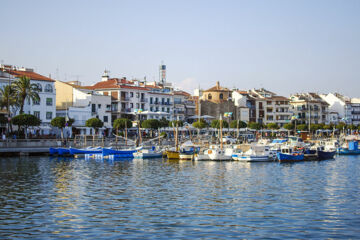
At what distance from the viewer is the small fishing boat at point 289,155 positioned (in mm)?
68150

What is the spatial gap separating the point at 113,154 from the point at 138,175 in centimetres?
2462

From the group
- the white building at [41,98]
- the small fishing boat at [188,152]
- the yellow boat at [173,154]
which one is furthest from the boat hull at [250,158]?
the white building at [41,98]

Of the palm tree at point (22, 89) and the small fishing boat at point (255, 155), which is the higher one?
the palm tree at point (22, 89)

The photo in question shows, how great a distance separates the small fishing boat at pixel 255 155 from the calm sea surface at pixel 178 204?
13722mm

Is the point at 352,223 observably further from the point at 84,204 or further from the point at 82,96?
the point at 82,96

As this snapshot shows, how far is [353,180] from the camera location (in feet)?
154

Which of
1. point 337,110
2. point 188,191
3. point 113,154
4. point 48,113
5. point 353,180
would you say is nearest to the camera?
point 188,191

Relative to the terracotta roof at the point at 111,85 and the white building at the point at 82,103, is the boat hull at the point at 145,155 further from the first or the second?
the terracotta roof at the point at 111,85

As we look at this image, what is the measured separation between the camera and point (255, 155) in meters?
68.1

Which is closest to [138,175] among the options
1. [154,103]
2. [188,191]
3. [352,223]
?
[188,191]

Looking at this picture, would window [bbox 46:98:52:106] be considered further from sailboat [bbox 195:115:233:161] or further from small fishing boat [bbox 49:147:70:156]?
sailboat [bbox 195:115:233:161]

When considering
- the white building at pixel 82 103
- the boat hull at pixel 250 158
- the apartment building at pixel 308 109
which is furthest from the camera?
the apartment building at pixel 308 109

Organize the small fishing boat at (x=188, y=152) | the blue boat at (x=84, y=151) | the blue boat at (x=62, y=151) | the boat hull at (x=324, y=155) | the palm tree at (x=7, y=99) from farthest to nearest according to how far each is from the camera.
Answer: the palm tree at (x=7, y=99), the boat hull at (x=324, y=155), the blue boat at (x=62, y=151), the blue boat at (x=84, y=151), the small fishing boat at (x=188, y=152)

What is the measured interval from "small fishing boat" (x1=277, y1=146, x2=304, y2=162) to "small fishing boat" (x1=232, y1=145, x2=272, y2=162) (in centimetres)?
191
